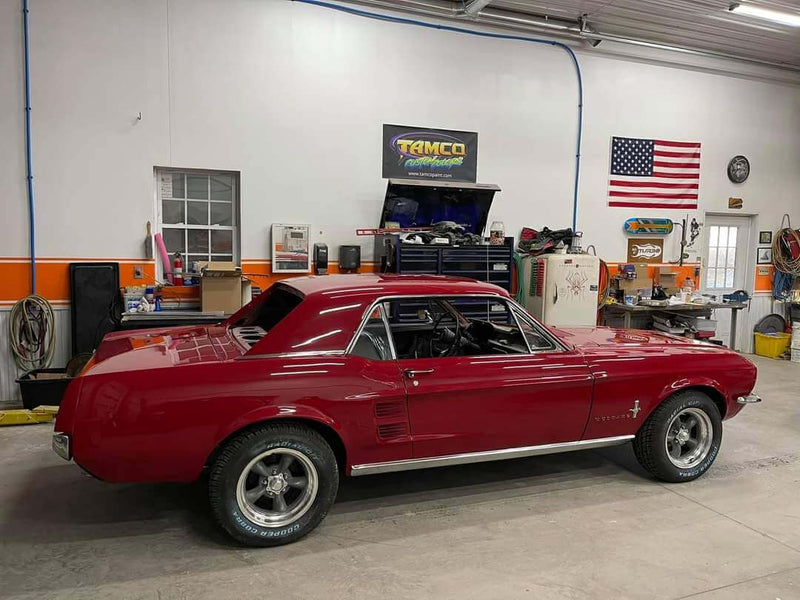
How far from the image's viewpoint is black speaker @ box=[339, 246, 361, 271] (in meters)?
6.81

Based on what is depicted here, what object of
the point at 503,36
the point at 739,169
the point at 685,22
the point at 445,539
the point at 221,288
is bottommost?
the point at 445,539

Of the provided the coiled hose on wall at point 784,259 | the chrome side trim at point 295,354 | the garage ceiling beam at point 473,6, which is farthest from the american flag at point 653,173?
the chrome side trim at point 295,354

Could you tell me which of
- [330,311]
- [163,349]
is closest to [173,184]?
[163,349]

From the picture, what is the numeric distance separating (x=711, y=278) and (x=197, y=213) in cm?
769

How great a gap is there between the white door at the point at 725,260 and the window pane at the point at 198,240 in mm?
7246

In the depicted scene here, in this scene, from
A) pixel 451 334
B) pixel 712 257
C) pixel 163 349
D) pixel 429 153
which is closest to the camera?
pixel 163 349

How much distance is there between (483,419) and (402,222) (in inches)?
161

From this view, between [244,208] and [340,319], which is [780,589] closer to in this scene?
[340,319]

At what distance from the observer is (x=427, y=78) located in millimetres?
7227

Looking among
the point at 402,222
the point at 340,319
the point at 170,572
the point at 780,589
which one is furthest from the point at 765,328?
the point at 170,572

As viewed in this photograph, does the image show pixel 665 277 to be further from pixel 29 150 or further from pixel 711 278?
pixel 29 150

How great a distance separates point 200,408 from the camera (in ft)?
9.30

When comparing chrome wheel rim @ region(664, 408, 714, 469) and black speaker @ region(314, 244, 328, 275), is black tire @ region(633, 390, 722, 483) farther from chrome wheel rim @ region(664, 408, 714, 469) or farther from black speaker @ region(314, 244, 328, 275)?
black speaker @ region(314, 244, 328, 275)

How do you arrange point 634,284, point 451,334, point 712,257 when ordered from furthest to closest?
point 712,257 → point 634,284 → point 451,334
